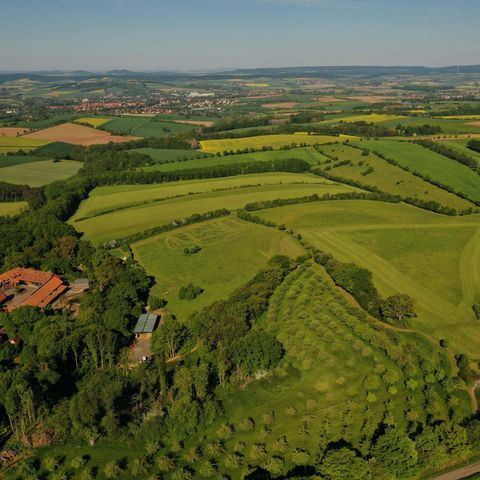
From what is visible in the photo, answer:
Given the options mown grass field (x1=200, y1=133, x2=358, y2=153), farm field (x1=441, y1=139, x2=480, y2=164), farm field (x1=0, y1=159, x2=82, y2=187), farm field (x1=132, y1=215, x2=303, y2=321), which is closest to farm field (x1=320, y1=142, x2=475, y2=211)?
mown grass field (x1=200, y1=133, x2=358, y2=153)

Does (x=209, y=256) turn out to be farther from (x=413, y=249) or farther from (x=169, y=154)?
(x=169, y=154)

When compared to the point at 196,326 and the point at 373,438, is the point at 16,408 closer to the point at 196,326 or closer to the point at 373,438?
the point at 196,326

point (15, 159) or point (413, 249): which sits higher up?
point (15, 159)

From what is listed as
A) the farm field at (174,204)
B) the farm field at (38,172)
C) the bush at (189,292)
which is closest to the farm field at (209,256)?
the bush at (189,292)

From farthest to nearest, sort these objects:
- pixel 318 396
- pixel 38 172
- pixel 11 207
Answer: pixel 38 172, pixel 11 207, pixel 318 396

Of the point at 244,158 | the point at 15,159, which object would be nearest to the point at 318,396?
the point at 244,158

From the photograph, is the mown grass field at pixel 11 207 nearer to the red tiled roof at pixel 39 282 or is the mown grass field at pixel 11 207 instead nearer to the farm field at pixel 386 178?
the red tiled roof at pixel 39 282

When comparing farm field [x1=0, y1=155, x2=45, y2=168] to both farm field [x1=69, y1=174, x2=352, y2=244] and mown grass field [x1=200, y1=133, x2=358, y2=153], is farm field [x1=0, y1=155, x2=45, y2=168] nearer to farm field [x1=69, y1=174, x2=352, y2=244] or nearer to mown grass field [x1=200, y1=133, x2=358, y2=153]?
farm field [x1=69, y1=174, x2=352, y2=244]
